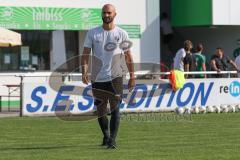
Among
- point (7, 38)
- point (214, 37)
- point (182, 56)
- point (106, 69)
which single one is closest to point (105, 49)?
point (106, 69)

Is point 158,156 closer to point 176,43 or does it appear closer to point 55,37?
point 55,37

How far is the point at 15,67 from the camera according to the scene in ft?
95.9

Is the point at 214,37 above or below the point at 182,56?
above

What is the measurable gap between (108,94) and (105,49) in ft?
2.28

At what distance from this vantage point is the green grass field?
1123 cm

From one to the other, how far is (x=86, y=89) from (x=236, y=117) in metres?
4.09

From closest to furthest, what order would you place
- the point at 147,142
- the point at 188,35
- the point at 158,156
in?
the point at 158,156
the point at 147,142
the point at 188,35

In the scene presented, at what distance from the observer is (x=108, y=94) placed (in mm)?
12578

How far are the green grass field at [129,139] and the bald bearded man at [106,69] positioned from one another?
1.54 feet

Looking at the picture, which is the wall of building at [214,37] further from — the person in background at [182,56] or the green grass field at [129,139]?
the green grass field at [129,139]

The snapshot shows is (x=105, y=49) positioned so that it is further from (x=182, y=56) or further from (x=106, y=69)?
(x=182, y=56)

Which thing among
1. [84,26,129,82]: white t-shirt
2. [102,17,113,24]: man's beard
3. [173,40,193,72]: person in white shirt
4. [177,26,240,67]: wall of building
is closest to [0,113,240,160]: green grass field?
[84,26,129,82]: white t-shirt

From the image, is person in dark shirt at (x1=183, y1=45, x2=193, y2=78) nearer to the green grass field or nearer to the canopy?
the green grass field

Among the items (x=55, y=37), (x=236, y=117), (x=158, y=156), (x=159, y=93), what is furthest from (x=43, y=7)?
(x=158, y=156)
